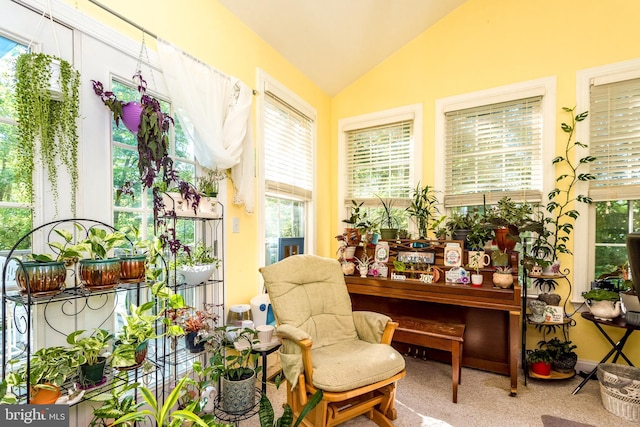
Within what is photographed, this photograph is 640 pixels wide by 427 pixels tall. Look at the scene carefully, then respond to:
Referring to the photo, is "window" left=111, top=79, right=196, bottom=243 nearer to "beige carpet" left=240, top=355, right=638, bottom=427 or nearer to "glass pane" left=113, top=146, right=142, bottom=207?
"glass pane" left=113, top=146, right=142, bottom=207

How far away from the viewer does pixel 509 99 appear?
9.53 ft

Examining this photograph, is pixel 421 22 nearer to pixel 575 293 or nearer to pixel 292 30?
pixel 292 30

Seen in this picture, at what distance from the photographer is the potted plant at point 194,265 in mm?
1810

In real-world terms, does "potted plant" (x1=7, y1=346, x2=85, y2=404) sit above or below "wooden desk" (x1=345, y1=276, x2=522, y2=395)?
above

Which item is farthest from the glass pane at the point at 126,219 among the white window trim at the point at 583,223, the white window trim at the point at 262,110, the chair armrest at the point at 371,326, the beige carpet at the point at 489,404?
the white window trim at the point at 583,223

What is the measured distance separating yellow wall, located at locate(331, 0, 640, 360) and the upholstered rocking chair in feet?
5.55

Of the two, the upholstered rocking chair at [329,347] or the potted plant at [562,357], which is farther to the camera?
the potted plant at [562,357]

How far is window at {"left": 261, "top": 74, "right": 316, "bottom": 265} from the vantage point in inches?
109

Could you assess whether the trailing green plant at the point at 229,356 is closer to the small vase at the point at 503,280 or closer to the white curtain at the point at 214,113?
the white curtain at the point at 214,113

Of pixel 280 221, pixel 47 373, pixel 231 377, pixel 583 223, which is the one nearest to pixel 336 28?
pixel 280 221

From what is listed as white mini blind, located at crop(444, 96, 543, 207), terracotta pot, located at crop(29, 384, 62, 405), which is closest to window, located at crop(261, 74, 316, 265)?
white mini blind, located at crop(444, 96, 543, 207)

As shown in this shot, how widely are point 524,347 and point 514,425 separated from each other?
A: 2.73 feet

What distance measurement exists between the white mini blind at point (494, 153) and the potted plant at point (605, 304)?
2.88ft

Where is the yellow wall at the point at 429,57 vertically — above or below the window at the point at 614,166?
above
